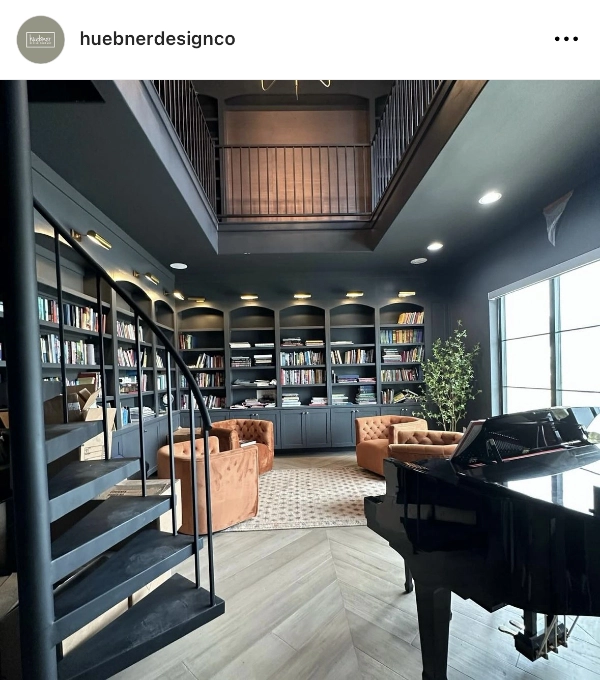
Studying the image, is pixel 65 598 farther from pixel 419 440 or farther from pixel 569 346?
pixel 569 346

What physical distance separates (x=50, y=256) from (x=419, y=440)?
3.83m

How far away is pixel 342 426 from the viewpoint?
5789 mm

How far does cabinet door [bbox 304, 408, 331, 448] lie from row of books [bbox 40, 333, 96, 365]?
3.22 meters

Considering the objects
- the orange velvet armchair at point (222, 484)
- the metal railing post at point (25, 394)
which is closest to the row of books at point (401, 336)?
the orange velvet armchair at point (222, 484)

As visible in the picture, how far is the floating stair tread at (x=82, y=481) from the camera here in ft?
4.80

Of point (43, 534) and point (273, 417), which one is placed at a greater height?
point (43, 534)

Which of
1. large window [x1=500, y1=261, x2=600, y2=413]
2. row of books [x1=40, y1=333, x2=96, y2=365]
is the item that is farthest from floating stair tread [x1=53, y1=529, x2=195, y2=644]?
large window [x1=500, y1=261, x2=600, y2=413]

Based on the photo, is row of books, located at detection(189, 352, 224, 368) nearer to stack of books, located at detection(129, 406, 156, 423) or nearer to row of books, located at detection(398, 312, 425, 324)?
stack of books, located at detection(129, 406, 156, 423)

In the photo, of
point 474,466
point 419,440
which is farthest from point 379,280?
point 474,466

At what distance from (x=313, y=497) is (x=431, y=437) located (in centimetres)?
137

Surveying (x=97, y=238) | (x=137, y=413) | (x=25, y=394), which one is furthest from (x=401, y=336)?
(x=25, y=394)

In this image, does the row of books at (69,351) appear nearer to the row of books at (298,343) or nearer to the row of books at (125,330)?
the row of books at (125,330)

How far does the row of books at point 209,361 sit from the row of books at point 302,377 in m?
1.02
